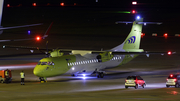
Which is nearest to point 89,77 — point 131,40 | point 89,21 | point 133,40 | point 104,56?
point 104,56

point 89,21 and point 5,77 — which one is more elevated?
point 89,21

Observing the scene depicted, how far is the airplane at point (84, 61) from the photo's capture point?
2886 cm

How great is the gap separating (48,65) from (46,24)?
60.2 m

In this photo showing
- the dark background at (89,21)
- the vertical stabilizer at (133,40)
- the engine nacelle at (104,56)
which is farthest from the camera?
the dark background at (89,21)

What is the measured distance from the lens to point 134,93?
22.4 metres

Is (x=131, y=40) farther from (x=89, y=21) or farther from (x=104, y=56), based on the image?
(x=89, y=21)

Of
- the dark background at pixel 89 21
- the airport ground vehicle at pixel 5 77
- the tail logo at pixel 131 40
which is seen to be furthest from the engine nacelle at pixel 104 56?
the dark background at pixel 89 21

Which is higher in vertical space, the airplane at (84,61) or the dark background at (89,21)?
the dark background at (89,21)

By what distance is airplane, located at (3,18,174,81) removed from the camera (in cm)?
2886

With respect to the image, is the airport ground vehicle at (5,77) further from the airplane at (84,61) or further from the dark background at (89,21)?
the dark background at (89,21)

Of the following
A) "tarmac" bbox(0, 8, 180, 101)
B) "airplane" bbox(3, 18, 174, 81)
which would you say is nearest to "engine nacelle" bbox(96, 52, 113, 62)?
"airplane" bbox(3, 18, 174, 81)

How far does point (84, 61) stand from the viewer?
3259 centimetres

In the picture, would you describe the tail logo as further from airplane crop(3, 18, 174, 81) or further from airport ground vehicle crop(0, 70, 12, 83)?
airport ground vehicle crop(0, 70, 12, 83)

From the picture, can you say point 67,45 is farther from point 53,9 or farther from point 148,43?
point 53,9
